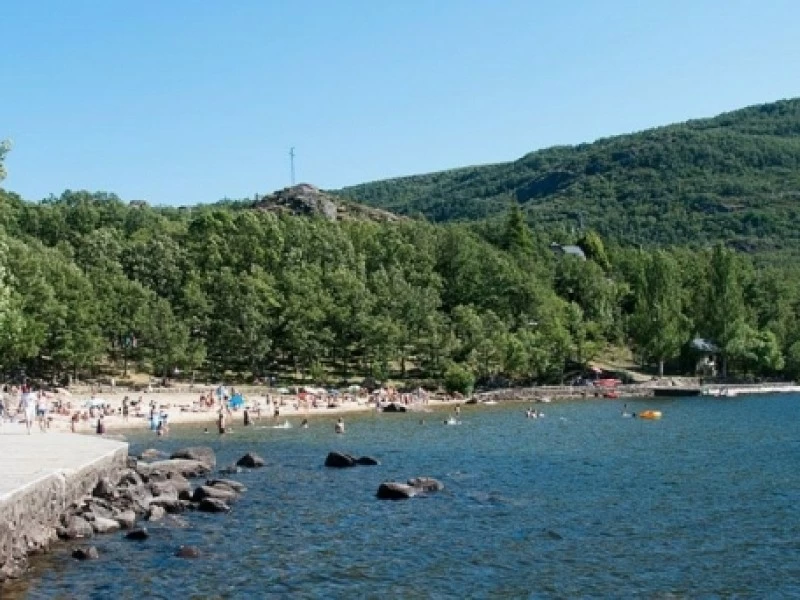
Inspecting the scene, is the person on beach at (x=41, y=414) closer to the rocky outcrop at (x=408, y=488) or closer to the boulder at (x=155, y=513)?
the boulder at (x=155, y=513)

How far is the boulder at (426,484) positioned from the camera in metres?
41.5

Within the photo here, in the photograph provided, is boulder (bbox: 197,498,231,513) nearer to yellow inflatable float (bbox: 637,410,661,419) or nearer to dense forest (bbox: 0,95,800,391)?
dense forest (bbox: 0,95,800,391)

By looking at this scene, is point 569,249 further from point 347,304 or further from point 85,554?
point 85,554

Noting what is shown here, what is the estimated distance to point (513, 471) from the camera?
47750 mm

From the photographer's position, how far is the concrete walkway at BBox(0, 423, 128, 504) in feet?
93.1

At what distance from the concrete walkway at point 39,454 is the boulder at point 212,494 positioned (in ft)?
13.1

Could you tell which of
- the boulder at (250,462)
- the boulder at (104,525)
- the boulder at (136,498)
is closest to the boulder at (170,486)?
the boulder at (136,498)

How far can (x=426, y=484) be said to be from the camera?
41.7 meters

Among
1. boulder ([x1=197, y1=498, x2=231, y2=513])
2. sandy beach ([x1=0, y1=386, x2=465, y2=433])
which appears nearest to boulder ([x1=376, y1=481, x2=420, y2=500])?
boulder ([x1=197, y1=498, x2=231, y2=513])

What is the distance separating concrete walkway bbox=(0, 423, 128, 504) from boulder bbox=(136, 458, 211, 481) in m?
1.70

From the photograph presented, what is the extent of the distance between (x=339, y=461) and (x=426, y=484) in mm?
8732

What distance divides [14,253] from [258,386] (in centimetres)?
2641

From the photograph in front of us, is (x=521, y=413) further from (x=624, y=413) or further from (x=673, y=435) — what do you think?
(x=673, y=435)

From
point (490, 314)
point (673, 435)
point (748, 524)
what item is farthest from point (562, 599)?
point (490, 314)
